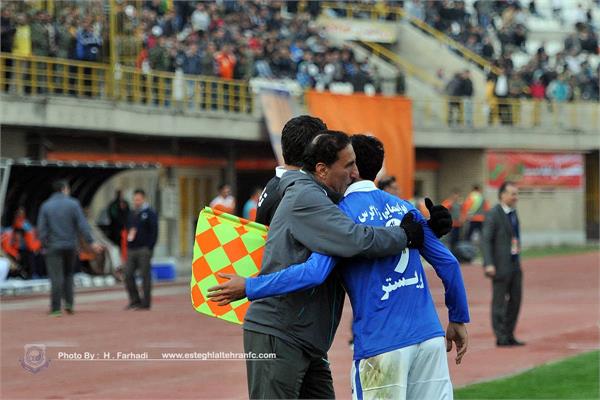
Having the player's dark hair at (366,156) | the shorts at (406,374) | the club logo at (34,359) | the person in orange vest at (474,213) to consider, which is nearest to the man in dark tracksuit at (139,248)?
the club logo at (34,359)

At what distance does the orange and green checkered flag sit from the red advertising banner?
109 ft

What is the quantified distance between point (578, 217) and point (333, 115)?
1195 cm

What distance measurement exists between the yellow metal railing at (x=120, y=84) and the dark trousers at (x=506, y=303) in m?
12.8

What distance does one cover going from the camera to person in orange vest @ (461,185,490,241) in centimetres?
3453

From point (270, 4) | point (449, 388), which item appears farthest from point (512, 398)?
point (270, 4)

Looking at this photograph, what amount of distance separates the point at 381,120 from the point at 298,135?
A: 2762cm

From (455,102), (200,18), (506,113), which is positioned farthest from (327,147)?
(506,113)

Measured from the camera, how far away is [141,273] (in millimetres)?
19188

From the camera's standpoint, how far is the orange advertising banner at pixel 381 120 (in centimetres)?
3281

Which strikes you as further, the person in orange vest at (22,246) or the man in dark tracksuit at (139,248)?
the person in orange vest at (22,246)

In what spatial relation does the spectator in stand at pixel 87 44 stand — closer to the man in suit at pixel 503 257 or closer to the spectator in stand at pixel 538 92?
the man in suit at pixel 503 257

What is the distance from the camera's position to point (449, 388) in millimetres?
6078

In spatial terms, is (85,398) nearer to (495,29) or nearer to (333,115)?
(333,115)

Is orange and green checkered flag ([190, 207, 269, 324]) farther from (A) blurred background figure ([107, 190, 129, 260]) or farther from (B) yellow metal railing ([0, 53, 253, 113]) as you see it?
(A) blurred background figure ([107, 190, 129, 260])
